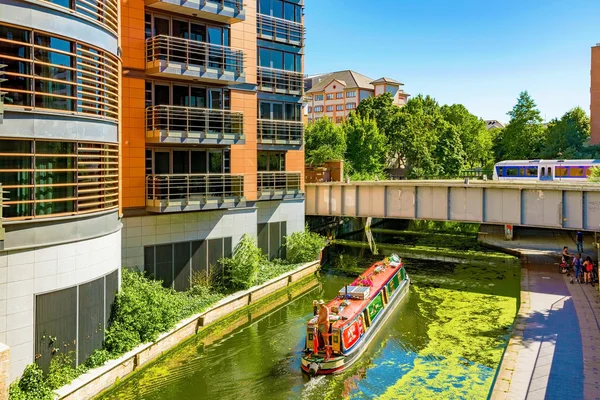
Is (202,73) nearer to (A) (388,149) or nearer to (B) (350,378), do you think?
(B) (350,378)

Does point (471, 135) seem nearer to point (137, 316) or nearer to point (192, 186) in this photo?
point (192, 186)

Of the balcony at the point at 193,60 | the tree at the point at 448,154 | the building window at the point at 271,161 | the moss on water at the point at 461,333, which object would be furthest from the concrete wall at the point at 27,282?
the tree at the point at 448,154

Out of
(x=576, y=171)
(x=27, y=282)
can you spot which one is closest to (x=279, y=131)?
(x=27, y=282)

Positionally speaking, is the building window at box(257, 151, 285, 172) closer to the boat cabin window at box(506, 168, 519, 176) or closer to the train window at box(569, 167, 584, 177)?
the train window at box(569, 167, 584, 177)

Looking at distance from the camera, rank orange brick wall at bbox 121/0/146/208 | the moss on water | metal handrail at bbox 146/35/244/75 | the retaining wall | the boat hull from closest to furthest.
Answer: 1. the retaining wall
2. the moss on water
3. the boat hull
4. orange brick wall at bbox 121/0/146/208
5. metal handrail at bbox 146/35/244/75

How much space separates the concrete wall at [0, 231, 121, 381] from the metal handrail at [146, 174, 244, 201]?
654 centimetres

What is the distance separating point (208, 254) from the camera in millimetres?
22375

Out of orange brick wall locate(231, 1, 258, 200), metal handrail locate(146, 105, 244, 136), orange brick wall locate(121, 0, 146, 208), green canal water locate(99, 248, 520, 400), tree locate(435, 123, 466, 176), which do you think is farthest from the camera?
tree locate(435, 123, 466, 176)

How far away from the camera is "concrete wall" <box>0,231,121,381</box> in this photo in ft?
38.4

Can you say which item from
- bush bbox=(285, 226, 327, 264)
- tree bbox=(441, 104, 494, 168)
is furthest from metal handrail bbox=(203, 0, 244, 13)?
tree bbox=(441, 104, 494, 168)

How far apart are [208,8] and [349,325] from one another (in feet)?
45.5

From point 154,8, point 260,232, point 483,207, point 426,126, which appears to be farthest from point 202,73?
point 426,126

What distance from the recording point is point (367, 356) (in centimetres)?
1716

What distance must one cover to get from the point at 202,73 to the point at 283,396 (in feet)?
42.9
